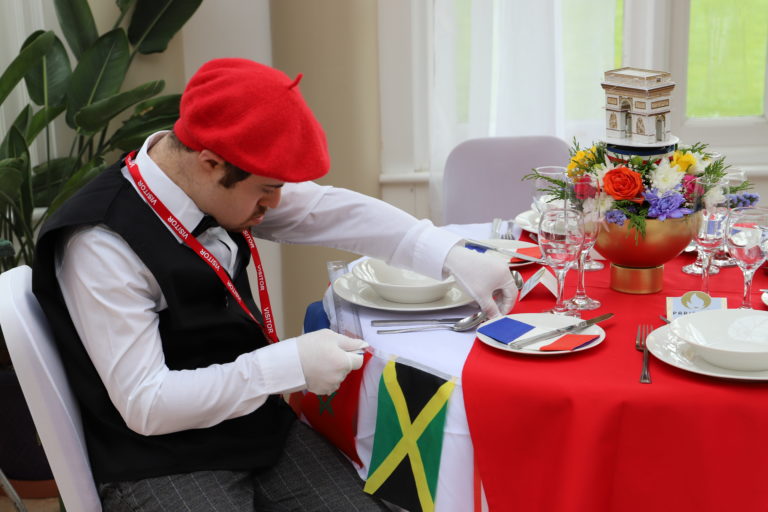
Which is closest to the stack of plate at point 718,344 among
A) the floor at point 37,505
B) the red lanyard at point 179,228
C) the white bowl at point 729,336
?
the white bowl at point 729,336

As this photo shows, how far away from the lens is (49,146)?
2.81 m

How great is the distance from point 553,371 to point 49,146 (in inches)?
81.6

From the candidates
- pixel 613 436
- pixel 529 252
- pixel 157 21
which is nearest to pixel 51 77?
pixel 157 21

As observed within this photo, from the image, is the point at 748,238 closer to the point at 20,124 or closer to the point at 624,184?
the point at 624,184

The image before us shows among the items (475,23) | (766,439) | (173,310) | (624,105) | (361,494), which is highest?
(475,23)

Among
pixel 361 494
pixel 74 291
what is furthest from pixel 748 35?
pixel 74 291

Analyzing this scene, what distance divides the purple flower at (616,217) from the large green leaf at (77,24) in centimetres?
184

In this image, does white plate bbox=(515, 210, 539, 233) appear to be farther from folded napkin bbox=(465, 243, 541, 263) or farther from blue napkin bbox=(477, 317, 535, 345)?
blue napkin bbox=(477, 317, 535, 345)

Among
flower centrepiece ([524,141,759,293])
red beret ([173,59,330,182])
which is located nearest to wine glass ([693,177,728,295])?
flower centrepiece ([524,141,759,293])

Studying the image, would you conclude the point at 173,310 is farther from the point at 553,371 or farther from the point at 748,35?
the point at 748,35

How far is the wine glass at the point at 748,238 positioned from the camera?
1493 millimetres

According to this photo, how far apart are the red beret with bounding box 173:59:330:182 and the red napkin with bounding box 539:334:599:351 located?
462mm

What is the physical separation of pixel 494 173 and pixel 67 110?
1357 millimetres

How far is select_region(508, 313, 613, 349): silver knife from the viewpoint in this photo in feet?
4.55
